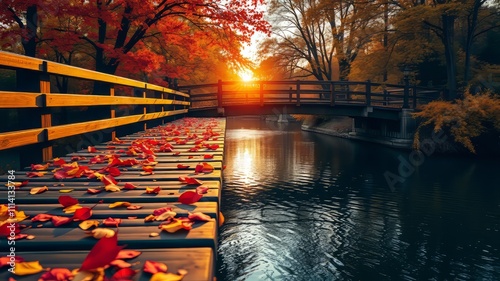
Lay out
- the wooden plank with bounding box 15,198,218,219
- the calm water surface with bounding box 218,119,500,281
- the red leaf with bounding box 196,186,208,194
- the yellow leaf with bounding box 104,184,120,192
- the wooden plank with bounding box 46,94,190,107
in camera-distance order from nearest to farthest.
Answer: the wooden plank with bounding box 15,198,218,219
the red leaf with bounding box 196,186,208,194
the yellow leaf with bounding box 104,184,120,192
the wooden plank with bounding box 46,94,190,107
the calm water surface with bounding box 218,119,500,281

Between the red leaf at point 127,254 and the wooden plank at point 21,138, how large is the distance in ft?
7.04

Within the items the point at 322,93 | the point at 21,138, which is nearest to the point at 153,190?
the point at 21,138

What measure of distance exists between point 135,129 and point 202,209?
8.07 metres

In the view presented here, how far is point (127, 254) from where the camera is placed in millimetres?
1745

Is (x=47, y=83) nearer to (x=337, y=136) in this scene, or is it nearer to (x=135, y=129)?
(x=135, y=129)

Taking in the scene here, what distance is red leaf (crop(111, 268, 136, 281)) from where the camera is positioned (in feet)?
5.00

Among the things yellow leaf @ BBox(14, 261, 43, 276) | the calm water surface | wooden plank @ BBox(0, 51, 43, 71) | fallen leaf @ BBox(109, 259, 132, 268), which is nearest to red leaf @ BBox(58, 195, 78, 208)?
yellow leaf @ BBox(14, 261, 43, 276)

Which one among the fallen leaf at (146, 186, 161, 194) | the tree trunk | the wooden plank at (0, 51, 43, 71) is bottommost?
the fallen leaf at (146, 186, 161, 194)

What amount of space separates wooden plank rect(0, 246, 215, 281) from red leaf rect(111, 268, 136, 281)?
0.07 feet

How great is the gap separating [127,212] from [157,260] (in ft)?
2.62

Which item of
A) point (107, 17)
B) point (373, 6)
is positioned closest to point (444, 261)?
point (107, 17)

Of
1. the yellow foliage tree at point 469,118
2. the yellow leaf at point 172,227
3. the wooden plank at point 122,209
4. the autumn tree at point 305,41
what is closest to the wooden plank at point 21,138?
the wooden plank at point 122,209

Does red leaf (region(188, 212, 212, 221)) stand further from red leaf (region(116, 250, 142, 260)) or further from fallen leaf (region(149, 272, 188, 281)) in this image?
fallen leaf (region(149, 272, 188, 281))

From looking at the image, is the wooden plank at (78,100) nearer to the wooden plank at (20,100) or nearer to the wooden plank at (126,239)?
the wooden plank at (20,100)
